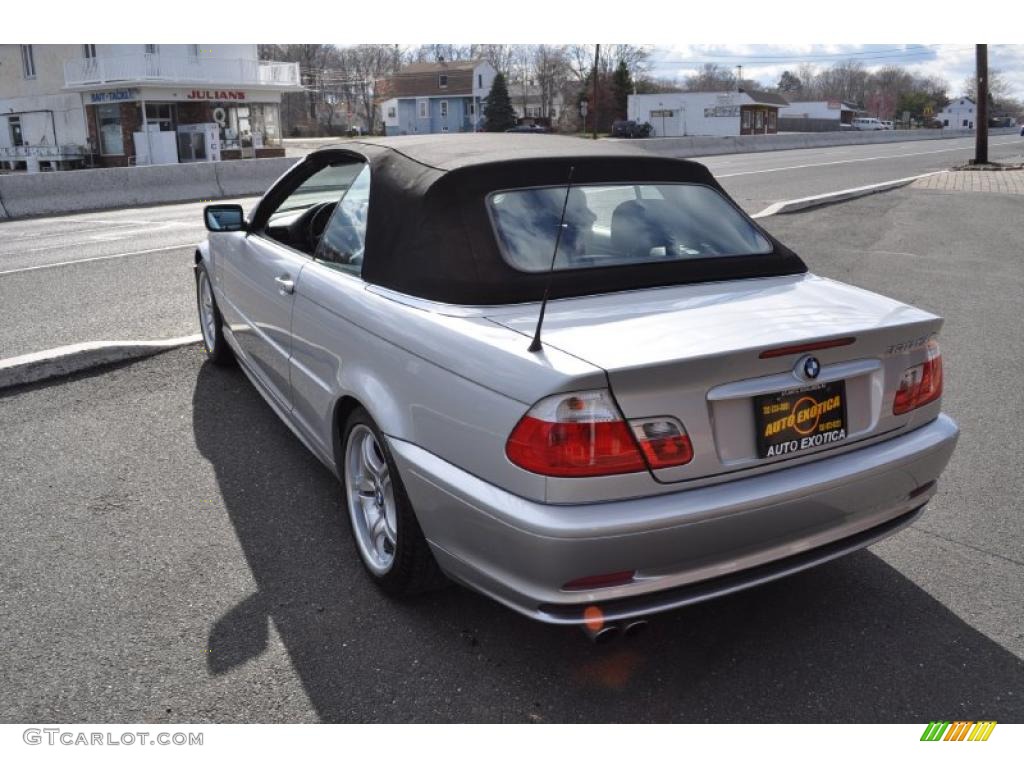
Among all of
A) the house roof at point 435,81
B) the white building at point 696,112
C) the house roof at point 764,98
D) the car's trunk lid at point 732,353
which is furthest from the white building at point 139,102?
the house roof at point 764,98

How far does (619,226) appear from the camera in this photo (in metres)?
3.56

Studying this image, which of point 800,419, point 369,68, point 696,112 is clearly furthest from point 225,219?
point 369,68

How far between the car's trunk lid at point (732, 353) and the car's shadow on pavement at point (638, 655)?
690mm

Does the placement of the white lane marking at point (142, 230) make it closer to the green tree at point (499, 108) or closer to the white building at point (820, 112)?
the green tree at point (499, 108)

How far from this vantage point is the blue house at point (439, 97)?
8988 centimetres

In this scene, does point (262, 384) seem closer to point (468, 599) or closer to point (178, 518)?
point (178, 518)

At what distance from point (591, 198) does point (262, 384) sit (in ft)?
6.84

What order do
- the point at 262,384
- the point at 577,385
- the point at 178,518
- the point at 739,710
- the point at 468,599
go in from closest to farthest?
the point at 577,385 → the point at 739,710 → the point at 468,599 → the point at 178,518 → the point at 262,384

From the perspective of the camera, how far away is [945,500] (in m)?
4.10

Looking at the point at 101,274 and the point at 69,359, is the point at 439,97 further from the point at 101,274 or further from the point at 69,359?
the point at 69,359

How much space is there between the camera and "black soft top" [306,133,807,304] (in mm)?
3158

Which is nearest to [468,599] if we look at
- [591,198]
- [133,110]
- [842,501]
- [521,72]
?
[842,501]

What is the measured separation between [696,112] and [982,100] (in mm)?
66231

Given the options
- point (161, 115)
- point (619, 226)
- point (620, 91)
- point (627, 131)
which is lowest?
point (619, 226)
